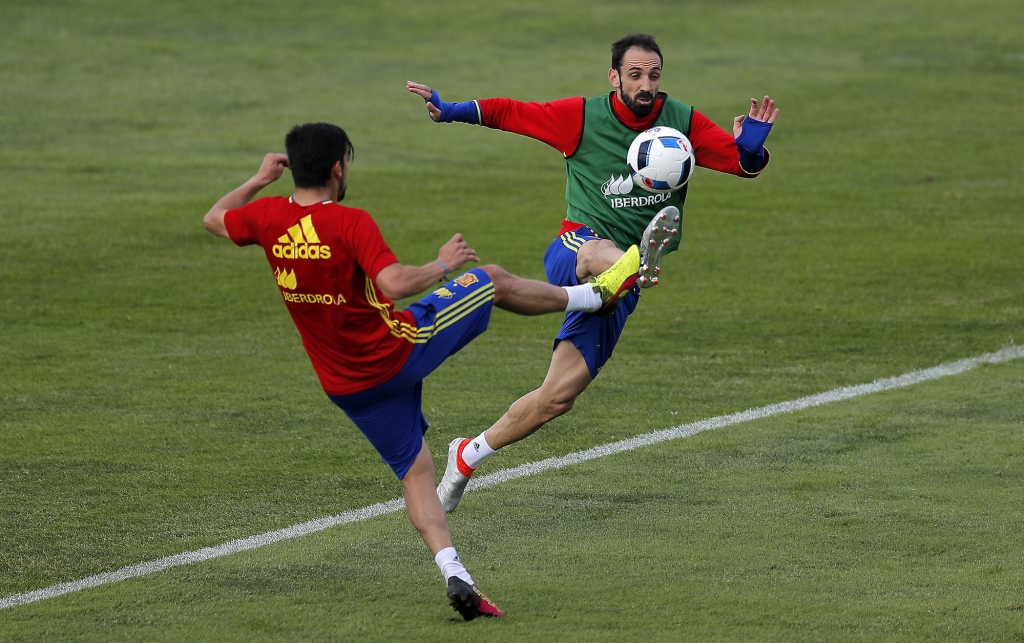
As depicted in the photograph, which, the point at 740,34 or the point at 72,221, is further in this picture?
the point at 740,34

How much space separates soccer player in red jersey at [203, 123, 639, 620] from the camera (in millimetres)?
5605

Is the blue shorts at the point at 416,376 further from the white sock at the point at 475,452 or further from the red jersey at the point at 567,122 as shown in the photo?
the red jersey at the point at 567,122

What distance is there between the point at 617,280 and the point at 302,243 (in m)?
2.06

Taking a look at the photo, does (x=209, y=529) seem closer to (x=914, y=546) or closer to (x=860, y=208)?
(x=914, y=546)

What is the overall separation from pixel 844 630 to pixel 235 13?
30203 millimetres

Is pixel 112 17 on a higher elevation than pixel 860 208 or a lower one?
higher

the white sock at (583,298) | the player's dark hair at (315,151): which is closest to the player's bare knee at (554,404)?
the white sock at (583,298)

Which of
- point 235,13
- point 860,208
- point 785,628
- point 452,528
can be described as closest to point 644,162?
point 452,528

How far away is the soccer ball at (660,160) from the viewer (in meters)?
7.77

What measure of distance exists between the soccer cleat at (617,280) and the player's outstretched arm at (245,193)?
1.80 metres

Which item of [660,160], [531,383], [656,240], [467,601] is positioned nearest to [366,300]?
[467,601]

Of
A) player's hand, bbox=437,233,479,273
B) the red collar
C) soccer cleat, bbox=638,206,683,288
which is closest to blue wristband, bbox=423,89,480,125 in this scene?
the red collar

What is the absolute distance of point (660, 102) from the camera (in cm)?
813

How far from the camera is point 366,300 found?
578cm
